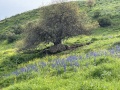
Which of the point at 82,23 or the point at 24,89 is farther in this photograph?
the point at 82,23

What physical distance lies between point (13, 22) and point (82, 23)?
45.5 meters

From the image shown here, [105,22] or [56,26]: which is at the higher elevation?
Answer: [56,26]

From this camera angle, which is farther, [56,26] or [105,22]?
[105,22]

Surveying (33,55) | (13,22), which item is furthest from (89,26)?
(13,22)

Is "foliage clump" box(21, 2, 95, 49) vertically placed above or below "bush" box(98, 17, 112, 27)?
above

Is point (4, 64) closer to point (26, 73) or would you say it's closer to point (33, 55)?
point (33, 55)

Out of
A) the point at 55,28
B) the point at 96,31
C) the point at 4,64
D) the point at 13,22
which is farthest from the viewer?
the point at 13,22

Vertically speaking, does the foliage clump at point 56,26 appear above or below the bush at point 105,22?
above

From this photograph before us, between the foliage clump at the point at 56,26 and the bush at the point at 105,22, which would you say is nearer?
the foliage clump at the point at 56,26

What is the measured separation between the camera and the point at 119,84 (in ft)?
48.6

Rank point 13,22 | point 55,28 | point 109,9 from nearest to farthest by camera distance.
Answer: point 55,28 < point 109,9 < point 13,22

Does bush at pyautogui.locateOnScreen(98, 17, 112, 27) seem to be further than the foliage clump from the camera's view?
Yes

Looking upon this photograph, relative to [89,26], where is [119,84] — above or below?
above

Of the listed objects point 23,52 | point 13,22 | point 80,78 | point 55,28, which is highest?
point 80,78
